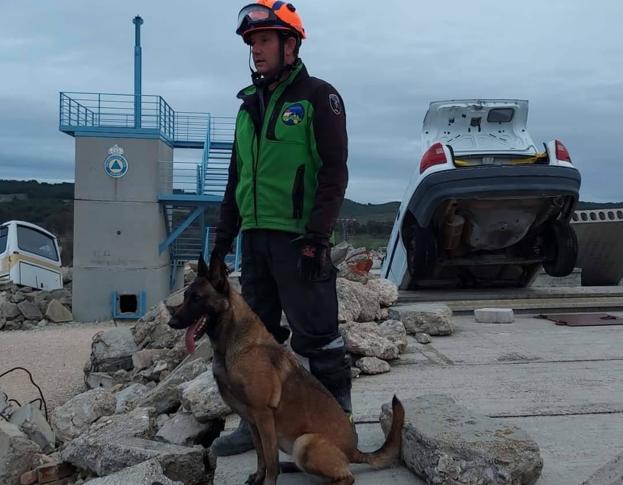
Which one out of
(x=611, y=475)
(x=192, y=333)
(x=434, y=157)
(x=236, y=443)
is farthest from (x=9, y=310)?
(x=611, y=475)

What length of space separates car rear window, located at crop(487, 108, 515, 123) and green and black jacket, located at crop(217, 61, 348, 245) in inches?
213

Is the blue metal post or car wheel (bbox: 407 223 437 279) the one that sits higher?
the blue metal post

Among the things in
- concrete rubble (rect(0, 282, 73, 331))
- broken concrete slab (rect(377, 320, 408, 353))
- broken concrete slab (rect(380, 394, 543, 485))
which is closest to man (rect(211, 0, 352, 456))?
broken concrete slab (rect(380, 394, 543, 485))

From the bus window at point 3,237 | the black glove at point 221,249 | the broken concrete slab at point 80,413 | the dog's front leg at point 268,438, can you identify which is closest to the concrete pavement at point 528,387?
the dog's front leg at point 268,438

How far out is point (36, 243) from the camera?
873 inches

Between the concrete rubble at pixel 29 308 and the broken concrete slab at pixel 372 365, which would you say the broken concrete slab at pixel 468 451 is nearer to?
the broken concrete slab at pixel 372 365

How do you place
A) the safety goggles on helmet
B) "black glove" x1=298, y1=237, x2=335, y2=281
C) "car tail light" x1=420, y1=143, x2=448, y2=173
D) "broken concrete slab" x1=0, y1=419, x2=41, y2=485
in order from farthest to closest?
"car tail light" x1=420, y1=143, x2=448, y2=173 → "broken concrete slab" x1=0, y1=419, x2=41, y2=485 → the safety goggles on helmet → "black glove" x1=298, y1=237, x2=335, y2=281

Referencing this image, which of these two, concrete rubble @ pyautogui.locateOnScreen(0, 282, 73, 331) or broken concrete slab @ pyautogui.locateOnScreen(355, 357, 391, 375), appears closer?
broken concrete slab @ pyautogui.locateOnScreen(355, 357, 391, 375)

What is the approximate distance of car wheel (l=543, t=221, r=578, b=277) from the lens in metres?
8.60

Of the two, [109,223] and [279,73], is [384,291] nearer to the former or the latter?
[279,73]

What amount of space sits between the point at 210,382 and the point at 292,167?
149cm

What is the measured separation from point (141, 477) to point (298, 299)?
103cm

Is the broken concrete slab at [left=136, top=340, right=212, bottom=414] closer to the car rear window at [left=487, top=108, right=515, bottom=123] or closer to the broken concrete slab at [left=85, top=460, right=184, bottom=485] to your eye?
the broken concrete slab at [left=85, top=460, right=184, bottom=485]

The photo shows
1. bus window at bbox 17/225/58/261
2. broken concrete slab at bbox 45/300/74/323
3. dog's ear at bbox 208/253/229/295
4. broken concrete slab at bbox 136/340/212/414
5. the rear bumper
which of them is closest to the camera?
dog's ear at bbox 208/253/229/295
